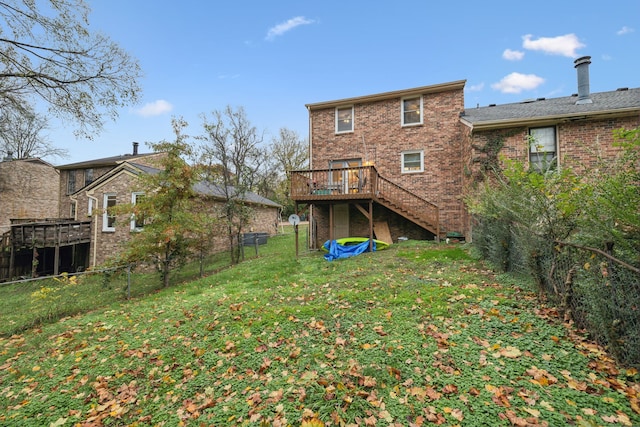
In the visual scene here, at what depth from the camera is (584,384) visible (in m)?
2.53

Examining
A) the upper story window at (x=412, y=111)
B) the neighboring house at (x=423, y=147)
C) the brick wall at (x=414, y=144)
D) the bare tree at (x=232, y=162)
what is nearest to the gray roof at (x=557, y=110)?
the neighboring house at (x=423, y=147)

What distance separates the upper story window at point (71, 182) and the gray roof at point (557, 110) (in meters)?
28.6

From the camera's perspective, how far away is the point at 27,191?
22.6m

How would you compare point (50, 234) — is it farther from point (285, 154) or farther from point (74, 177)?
point (285, 154)

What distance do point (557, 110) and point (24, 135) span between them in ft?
122

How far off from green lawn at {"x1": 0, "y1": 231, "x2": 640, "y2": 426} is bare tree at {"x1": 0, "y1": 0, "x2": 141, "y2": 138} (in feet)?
20.9

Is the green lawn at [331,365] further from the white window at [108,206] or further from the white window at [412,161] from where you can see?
the white window at [108,206]

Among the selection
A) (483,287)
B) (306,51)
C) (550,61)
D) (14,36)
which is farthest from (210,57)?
(550,61)

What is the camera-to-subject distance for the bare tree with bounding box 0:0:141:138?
702 cm

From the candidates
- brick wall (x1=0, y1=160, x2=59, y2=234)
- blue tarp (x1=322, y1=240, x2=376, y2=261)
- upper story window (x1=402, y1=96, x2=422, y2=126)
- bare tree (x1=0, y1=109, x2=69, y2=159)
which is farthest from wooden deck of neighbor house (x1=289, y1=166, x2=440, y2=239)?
brick wall (x1=0, y1=160, x2=59, y2=234)

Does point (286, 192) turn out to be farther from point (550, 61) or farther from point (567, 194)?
point (567, 194)

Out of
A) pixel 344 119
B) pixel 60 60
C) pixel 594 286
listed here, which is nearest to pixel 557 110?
pixel 344 119

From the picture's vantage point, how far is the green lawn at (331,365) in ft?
8.13

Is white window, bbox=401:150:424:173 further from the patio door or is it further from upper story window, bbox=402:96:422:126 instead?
the patio door
